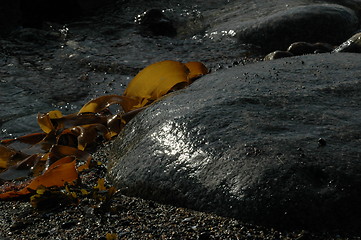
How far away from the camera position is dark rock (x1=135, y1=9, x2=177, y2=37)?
652 centimetres

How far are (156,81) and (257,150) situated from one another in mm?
1486

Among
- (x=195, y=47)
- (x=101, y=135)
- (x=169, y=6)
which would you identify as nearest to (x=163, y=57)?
(x=195, y=47)

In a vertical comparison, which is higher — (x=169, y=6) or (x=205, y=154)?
(x=205, y=154)

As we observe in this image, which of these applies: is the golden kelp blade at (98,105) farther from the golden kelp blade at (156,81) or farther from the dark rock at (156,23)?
the dark rock at (156,23)

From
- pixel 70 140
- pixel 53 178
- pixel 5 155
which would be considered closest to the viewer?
pixel 53 178

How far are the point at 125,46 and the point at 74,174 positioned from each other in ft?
12.0

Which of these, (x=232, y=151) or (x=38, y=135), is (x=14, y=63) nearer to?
(x=38, y=135)

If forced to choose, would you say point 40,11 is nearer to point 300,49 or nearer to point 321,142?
point 300,49

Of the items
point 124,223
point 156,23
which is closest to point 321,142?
point 124,223

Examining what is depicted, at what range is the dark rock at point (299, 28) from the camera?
5.72 metres

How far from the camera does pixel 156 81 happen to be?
3.61m

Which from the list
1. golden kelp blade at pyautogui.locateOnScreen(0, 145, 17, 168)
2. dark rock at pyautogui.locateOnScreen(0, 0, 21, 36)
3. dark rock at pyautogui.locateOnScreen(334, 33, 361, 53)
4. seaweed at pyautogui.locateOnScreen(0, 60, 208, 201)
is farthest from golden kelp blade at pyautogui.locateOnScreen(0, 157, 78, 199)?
dark rock at pyautogui.locateOnScreen(0, 0, 21, 36)

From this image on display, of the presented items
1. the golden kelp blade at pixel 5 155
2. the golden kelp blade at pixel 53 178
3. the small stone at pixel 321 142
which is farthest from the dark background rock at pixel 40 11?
the small stone at pixel 321 142

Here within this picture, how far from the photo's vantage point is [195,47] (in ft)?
19.4
